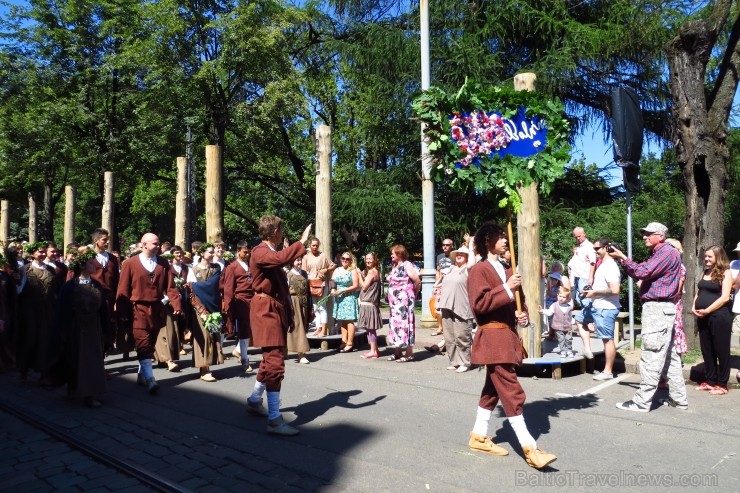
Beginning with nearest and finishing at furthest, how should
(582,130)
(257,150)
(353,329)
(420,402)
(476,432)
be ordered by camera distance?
(476,432)
(420,402)
(353,329)
(582,130)
(257,150)

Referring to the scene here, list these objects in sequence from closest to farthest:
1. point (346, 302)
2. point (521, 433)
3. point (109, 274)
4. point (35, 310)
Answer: point (521, 433), point (35, 310), point (109, 274), point (346, 302)

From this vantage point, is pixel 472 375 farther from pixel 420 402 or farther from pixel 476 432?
pixel 476 432

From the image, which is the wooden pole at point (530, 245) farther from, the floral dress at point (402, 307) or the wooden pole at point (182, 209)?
the wooden pole at point (182, 209)

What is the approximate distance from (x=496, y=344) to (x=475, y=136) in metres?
2.42

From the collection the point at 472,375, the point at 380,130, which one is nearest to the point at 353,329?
the point at 472,375

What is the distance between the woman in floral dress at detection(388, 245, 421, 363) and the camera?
10.3m

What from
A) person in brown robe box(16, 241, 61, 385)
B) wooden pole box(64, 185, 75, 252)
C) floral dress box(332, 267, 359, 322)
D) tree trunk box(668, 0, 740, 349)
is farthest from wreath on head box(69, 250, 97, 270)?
wooden pole box(64, 185, 75, 252)

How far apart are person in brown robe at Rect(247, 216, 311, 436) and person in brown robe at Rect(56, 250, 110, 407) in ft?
8.02

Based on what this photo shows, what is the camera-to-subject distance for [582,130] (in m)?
20.7

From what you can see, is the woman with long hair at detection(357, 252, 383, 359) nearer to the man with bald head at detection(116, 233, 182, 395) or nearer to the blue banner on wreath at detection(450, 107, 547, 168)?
the man with bald head at detection(116, 233, 182, 395)

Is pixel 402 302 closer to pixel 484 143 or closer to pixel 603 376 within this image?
pixel 603 376

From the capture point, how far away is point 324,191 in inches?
539

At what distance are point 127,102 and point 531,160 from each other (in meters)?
21.3

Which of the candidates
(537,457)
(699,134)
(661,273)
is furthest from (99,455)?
(699,134)
